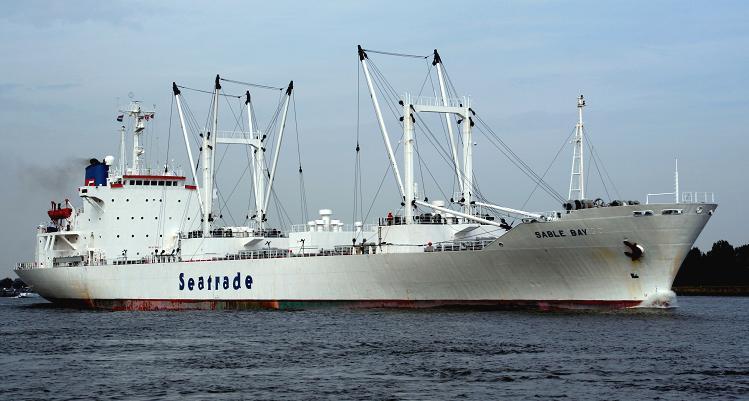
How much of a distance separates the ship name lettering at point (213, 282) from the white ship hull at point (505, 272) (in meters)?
0.06

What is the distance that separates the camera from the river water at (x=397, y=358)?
76.8 feet

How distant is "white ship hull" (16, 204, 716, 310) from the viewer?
38094 mm

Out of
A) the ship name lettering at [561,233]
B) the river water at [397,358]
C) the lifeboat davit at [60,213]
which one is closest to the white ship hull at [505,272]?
the ship name lettering at [561,233]

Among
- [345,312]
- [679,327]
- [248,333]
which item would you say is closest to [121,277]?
[345,312]

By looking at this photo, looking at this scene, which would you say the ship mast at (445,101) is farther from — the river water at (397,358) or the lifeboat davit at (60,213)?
the lifeboat davit at (60,213)

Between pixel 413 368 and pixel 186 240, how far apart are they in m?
32.6

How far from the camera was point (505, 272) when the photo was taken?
135 ft

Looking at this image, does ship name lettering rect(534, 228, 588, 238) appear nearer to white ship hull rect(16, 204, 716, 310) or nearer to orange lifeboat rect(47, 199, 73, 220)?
white ship hull rect(16, 204, 716, 310)

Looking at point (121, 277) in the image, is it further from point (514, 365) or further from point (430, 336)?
point (514, 365)

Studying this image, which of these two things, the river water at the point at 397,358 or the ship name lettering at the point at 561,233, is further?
the ship name lettering at the point at 561,233

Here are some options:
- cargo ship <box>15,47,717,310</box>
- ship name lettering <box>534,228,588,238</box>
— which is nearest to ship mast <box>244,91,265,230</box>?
cargo ship <box>15,47,717,310</box>

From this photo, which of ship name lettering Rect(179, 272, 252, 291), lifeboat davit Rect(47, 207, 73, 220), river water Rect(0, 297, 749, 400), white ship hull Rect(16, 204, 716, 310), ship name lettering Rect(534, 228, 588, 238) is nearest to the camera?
river water Rect(0, 297, 749, 400)

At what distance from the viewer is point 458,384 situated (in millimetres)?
23969

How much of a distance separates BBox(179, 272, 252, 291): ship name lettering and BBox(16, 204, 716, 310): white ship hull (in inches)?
2.3
